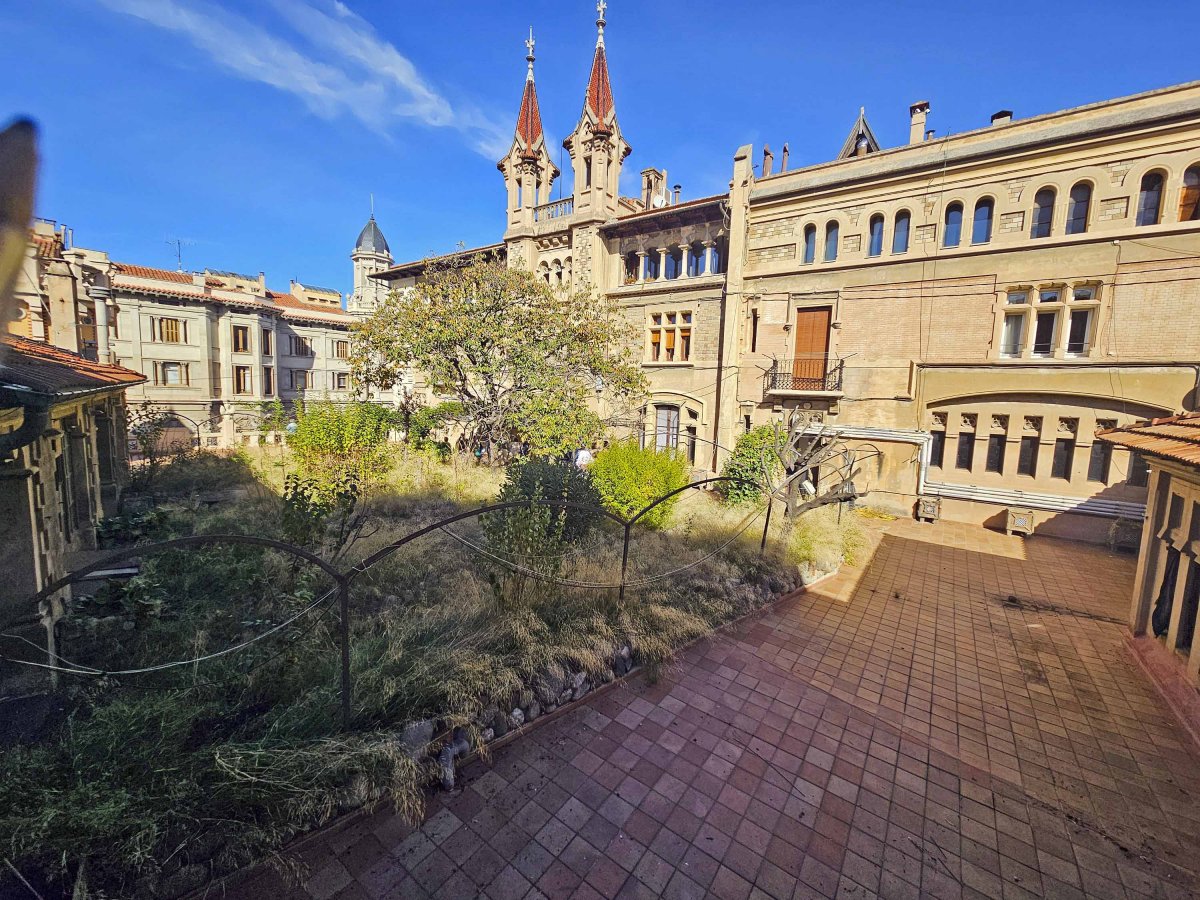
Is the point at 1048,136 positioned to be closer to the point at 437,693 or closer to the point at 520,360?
the point at 520,360

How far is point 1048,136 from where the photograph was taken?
1222 centimetres

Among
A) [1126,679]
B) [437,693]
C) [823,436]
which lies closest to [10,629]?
[437,693]

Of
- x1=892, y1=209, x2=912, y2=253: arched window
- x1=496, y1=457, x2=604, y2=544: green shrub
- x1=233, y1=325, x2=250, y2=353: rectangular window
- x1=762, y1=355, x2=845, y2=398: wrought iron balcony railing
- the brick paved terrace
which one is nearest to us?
the brick paved terrace

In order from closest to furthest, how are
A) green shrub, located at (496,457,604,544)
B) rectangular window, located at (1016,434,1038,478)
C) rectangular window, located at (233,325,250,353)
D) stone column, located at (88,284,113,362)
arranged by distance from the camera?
green shrub, located at (496,457,604,544) < rectangular window, located at (1016,434,1038,478) < stone column, located at (88,284,113,362) < rectangular window, located at (233,325,250,353)

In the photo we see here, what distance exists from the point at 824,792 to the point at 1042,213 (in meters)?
15.7

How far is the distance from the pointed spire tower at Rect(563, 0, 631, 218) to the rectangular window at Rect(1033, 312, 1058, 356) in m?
14.3

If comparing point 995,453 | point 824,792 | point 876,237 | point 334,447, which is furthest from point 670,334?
point 824,792

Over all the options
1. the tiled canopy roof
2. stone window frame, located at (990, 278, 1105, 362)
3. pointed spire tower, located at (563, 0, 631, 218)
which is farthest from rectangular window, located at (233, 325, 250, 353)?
the tiled canopy roof

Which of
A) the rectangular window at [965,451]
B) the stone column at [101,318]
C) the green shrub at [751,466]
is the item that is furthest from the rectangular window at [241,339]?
the rectangular window at [965,451]

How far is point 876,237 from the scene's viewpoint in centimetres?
1480

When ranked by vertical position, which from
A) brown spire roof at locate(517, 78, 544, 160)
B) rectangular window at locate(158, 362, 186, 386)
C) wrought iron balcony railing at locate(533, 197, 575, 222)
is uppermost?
brown spire roof at locate(517, 78, 544, 160)

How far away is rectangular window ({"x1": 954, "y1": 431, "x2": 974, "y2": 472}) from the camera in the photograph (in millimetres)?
13828

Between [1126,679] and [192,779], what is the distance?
9162mm

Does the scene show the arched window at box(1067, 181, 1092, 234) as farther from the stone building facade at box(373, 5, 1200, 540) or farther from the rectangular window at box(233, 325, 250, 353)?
the rectangular window at box(233, 325, 250, 353)
